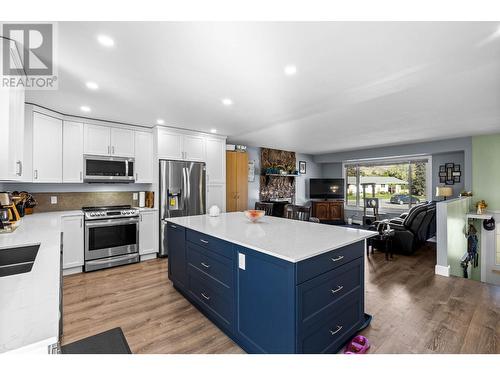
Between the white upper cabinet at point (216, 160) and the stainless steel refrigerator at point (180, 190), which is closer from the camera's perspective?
the stainless steel refrigerator at point (180, 190)

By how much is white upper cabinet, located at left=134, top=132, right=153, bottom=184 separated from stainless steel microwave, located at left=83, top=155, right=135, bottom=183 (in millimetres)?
111

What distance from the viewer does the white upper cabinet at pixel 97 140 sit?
370cm

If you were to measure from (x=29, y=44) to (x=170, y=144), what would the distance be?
251cm

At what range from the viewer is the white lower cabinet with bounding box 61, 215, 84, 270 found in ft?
11.0

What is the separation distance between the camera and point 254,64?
2.06m

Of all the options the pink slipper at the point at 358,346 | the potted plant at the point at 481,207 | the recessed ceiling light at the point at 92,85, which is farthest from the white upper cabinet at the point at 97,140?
the potted plant at the point at 481,207

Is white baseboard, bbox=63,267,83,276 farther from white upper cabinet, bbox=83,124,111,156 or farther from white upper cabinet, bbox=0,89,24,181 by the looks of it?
white upper cabinet, bbox=0,89,24,181

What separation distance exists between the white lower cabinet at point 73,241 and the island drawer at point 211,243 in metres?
2.08

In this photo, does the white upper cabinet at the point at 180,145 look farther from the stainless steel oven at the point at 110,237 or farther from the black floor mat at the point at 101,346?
the black floor mat at the point at 101,346

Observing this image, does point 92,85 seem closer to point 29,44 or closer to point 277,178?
point 29,44

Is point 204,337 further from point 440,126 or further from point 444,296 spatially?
point 440,126

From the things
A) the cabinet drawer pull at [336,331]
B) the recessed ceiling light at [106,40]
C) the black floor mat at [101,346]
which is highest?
the recessed ceiling light at [106,40]

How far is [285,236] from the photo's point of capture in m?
1.99

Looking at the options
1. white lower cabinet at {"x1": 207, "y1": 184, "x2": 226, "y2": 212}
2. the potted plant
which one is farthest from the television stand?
white lower cabinet at {"x1": 207, "y1": 184, "x2": 226, "y2": 212}
